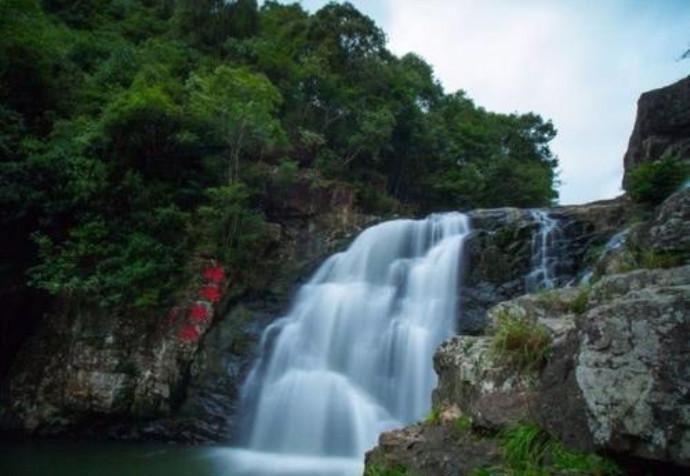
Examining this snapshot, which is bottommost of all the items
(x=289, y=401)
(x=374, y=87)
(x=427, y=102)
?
(x=289, y=401)

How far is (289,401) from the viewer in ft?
38.1

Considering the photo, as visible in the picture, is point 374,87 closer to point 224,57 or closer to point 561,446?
point 224,57

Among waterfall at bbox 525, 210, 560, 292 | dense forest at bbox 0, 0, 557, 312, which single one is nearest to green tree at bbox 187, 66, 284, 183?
dense forest at bbox 0, 0, 557, 312

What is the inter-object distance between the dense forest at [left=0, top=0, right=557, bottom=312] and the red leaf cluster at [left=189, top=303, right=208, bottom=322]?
0.68 meters

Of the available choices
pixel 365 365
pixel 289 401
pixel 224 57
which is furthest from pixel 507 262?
pixel 224 57

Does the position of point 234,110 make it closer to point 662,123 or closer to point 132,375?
point 132,375

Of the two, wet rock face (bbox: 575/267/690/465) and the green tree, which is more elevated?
the green tree

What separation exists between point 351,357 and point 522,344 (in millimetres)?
8064

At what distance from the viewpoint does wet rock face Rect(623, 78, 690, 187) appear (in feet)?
46.0

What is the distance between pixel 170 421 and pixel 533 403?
10066 mm

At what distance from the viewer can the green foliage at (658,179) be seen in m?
10.6

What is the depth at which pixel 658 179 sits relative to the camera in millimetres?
10922

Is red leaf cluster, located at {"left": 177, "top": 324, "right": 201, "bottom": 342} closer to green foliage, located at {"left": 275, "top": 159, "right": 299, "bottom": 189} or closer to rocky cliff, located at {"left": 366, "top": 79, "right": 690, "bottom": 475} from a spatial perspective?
green foliage, located at {"left": 275, "top": 159, "right": 299, "bottom": 189}

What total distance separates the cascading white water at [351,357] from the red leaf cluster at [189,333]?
5.49ft
